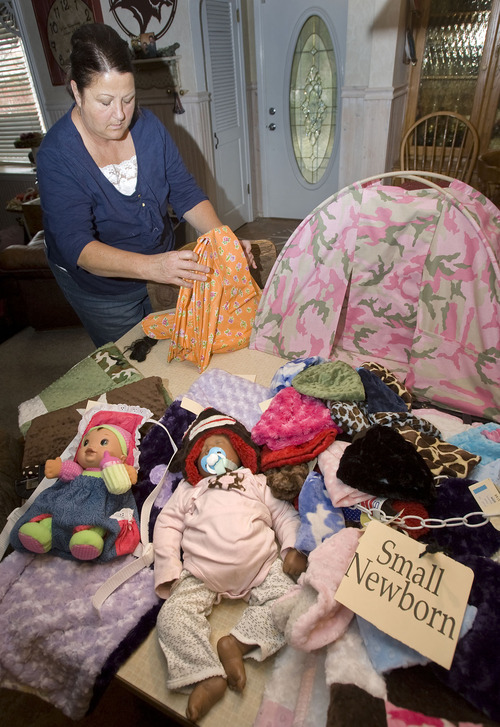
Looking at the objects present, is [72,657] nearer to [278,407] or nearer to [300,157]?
[278,407]

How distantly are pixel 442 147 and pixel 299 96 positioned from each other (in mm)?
1465

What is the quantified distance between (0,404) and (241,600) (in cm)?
213

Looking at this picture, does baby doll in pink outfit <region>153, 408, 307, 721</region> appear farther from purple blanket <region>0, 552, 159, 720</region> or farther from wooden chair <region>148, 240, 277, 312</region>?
wooden chair <region>148, 240, 277, 312</region>

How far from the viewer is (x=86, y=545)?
2.82 feet

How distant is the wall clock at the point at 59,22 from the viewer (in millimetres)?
3357

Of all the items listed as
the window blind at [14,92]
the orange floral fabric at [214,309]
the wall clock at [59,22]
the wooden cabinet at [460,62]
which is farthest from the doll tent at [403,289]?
the window blind at [14,92]

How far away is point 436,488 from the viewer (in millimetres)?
835

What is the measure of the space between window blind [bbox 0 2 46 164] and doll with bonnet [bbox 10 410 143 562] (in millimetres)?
4506

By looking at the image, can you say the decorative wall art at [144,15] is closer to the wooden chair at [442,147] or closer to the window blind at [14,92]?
the window blind at [14,92]

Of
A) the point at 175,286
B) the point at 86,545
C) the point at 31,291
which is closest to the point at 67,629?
the point at 86,545

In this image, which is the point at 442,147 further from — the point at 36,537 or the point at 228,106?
the point at 36,537

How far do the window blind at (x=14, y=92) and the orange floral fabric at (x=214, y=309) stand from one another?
407 centimetres

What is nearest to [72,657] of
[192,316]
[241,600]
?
[241,600]

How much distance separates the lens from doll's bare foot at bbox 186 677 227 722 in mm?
688
